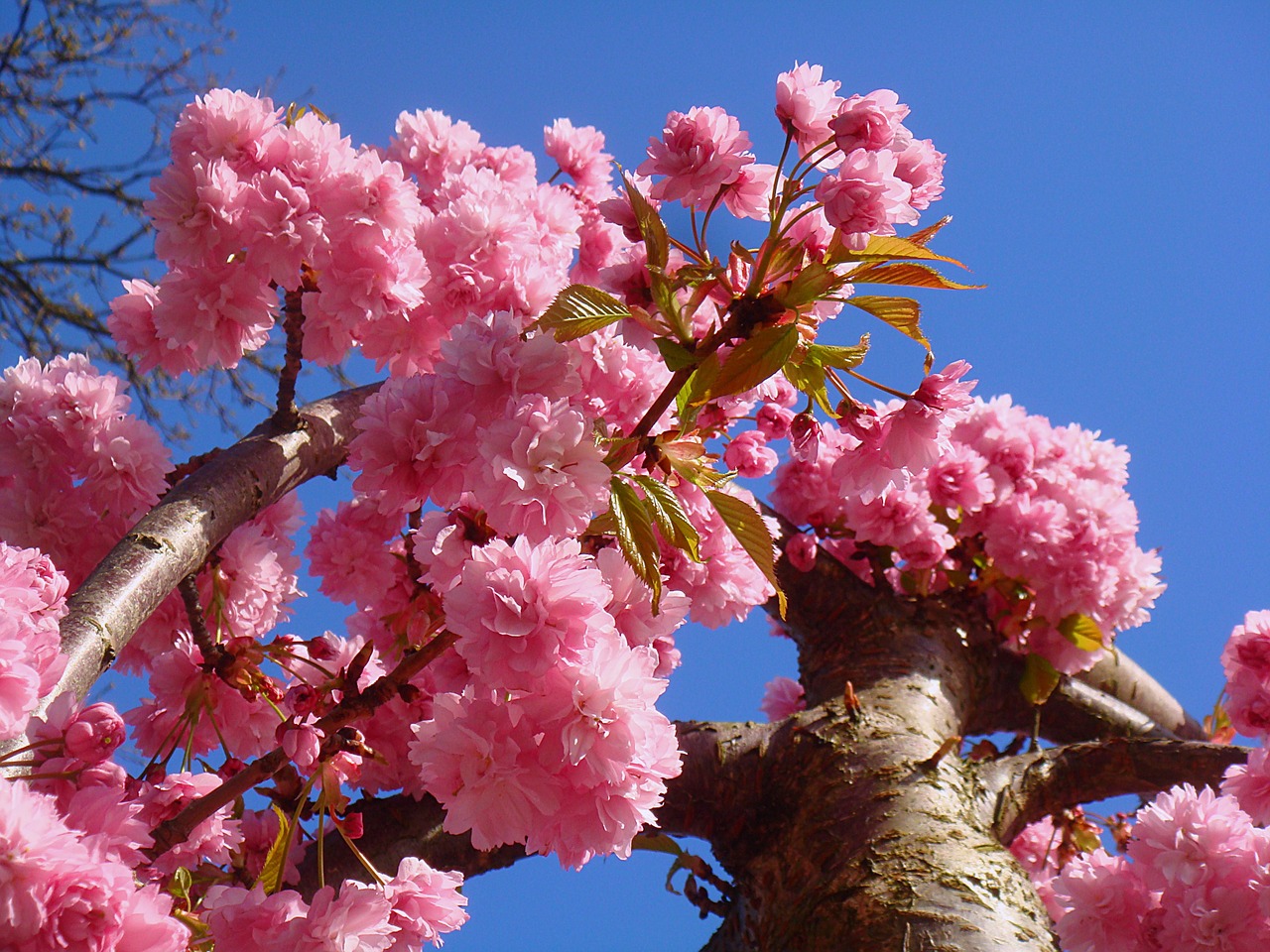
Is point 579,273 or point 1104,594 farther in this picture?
point 1104,594

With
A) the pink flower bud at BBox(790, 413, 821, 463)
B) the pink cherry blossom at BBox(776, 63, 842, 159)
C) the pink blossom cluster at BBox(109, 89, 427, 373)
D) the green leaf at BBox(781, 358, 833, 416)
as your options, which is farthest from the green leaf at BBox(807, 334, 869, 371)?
the pink blossom cluster at BBox(109, 89, 427, 373)

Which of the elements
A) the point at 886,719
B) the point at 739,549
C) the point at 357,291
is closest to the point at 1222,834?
the point at 886,719

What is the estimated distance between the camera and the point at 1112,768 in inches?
96.8

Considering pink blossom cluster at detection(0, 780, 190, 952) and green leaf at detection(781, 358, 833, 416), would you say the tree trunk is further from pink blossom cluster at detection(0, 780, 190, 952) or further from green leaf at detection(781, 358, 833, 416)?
pink blossom cluster at detection(0, 780, 190, 952)

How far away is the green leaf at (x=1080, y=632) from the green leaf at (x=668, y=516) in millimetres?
2164

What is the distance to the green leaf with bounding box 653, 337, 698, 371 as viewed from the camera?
1.15 meters

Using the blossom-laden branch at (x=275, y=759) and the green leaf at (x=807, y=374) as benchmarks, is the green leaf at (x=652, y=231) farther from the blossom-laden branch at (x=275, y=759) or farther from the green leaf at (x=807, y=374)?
the blossom-laden branch at (x=275, y=759)

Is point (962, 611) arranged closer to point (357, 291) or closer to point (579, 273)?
point (579, 273)

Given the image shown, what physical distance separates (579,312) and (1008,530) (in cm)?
213

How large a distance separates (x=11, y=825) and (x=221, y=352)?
3.37 ft

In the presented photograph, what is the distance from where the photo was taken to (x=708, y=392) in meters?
1.14

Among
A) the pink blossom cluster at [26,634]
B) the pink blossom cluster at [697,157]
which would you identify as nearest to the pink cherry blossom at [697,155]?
the pink blossom cluster at [697,157]

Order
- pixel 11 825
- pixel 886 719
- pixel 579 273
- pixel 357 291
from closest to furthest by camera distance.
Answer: pixel 11 825, pixel 357 291, pixel 886 719, pixel 579 273

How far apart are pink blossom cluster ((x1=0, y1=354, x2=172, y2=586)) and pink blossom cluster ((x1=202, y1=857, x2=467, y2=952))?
2.77ft
